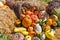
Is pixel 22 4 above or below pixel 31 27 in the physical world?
above

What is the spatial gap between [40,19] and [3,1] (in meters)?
0.68

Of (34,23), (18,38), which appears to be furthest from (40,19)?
(18,38)

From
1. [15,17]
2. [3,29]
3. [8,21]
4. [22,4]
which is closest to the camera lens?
[3,29]

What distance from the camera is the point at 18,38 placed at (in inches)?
122

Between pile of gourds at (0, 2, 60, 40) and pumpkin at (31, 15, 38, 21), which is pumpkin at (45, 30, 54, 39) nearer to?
pile of gourds at (0, 2, 60, 40)

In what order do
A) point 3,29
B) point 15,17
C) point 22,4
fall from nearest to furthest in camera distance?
point 3,29 → point 15,17 → point 22,4

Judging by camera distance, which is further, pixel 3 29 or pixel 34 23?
pixel 34 23

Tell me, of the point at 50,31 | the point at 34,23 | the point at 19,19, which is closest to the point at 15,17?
the point at 19,19

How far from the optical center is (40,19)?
148 inches

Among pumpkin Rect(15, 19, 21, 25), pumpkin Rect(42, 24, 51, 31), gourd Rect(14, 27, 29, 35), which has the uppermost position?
pumpkin Rect(15, 19, 21, 25)

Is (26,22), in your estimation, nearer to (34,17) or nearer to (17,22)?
(17,22)

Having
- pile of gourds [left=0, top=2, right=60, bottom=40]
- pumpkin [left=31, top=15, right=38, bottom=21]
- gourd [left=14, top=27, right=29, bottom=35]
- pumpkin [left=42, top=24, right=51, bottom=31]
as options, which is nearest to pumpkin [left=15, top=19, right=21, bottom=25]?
pile of gourds [left=0, top=2, right=60, bottom=40]

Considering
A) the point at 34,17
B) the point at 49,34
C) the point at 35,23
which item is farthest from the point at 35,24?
the point at 49,34

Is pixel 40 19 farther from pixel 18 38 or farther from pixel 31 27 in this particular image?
pixel 18 38
